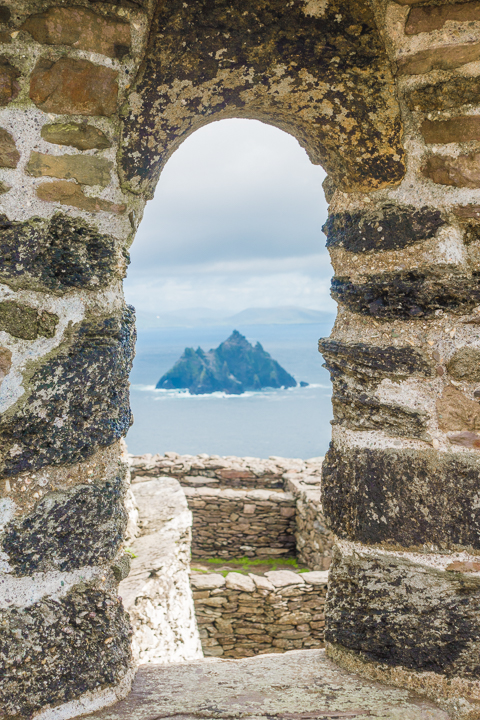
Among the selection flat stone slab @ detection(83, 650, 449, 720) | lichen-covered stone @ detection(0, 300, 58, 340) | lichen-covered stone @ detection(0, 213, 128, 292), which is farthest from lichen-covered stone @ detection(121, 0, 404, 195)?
flat stone slab @ detection(83, 650, 449, 720)

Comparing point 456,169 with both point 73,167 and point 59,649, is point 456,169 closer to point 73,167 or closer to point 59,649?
point 73,167

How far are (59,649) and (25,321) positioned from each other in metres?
0.85

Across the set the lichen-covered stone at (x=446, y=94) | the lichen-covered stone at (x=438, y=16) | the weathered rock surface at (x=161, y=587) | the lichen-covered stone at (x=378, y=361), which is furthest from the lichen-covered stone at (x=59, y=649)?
the lichen-covered stone at (x=438, y=16)

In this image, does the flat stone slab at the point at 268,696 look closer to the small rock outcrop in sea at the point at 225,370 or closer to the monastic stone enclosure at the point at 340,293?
the monastic stone enclosure at the point at 340,293

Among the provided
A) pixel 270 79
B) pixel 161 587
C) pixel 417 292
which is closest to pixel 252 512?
pixel 161 587

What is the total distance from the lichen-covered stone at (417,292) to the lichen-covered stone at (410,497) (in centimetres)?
40

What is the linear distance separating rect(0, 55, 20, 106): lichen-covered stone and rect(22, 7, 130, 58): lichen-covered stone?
90mm

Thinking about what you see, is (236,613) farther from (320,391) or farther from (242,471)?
(320,391)

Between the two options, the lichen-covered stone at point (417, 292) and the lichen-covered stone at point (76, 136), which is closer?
the lichen-covered stone at point (76, 136)

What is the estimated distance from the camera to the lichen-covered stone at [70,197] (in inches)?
47.5

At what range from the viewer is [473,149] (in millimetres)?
1321

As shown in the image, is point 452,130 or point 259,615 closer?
point 452,130

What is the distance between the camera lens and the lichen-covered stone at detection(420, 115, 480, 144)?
130 cm

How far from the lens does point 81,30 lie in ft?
3.83
